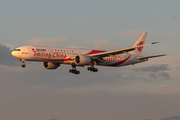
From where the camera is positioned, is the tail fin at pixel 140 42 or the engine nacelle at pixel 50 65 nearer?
the engine nacelle at pixel 50 65

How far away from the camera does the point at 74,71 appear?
69375 millimetres

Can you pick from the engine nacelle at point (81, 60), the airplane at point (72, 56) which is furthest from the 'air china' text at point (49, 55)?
the engine nacelle at point (81, 60)

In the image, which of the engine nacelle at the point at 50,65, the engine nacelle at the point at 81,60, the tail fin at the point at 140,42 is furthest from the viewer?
the tail fin at the point at 140,42

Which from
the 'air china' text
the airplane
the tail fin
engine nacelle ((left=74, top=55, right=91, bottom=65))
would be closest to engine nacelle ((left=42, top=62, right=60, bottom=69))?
the airplane

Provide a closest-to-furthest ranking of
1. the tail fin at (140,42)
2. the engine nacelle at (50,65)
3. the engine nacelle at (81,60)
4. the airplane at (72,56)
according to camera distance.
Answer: the airplane at (72,56), the engine nacelle at (81,60), the engine nacelle at (50,65), the tail fin at (140,42)

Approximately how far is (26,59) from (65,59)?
7910mm

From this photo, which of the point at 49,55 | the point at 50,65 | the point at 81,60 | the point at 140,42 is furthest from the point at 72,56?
the point at 140,42

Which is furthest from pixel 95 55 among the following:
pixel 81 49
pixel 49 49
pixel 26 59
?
pixel 26 59

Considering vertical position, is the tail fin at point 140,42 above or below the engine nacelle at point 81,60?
above

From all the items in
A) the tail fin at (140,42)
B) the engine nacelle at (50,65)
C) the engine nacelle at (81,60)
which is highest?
the tail fin at (140,42)

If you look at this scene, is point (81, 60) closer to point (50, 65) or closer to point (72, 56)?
point (72, 56)

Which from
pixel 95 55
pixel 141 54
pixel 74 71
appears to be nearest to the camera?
pixel 95 55

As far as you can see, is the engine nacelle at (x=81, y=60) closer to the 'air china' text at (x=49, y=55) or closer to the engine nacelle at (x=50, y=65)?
the 'air china' text at (x=49, y=55)

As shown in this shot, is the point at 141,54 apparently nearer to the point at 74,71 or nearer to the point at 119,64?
the point at 119,64
